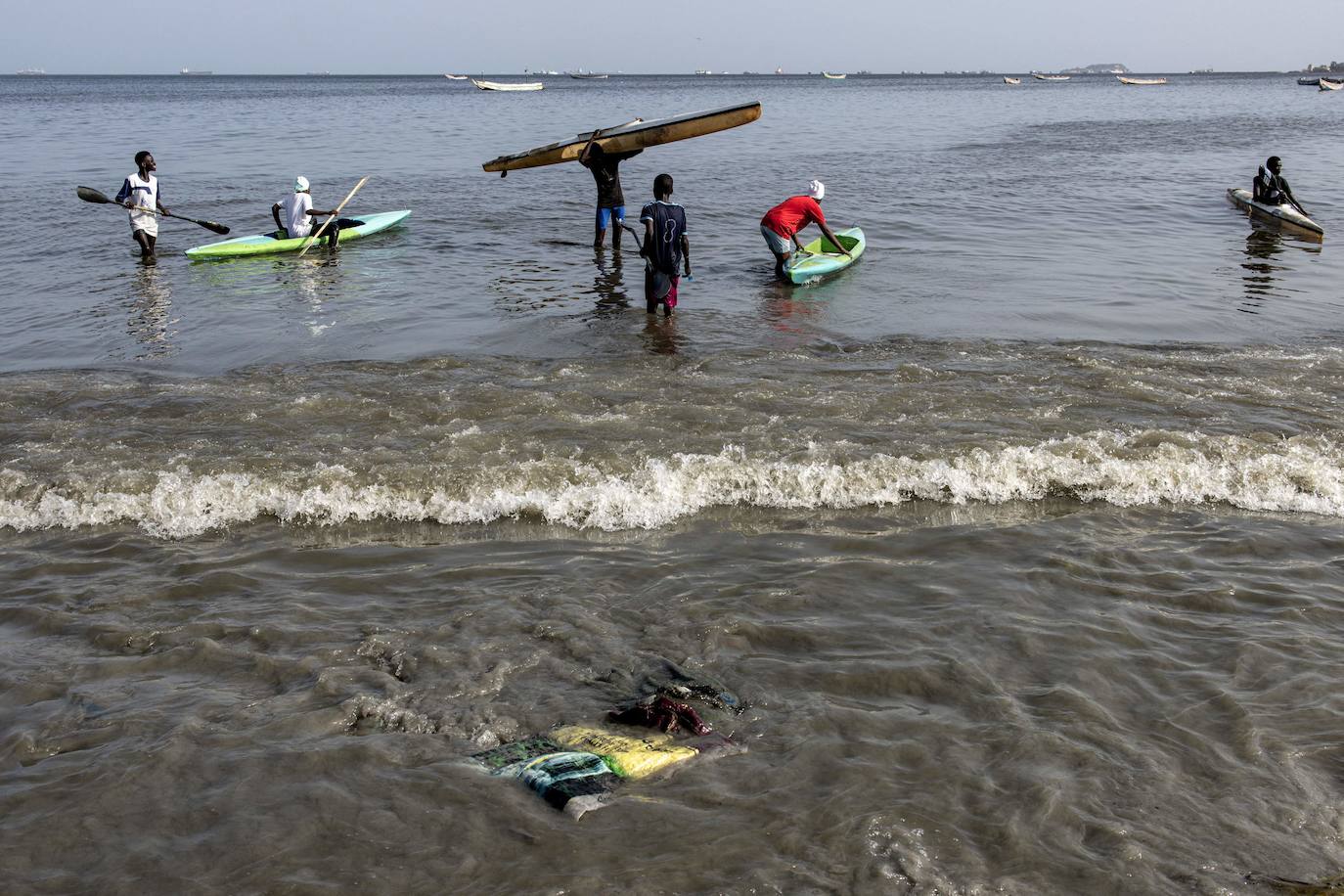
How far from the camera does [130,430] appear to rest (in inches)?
304

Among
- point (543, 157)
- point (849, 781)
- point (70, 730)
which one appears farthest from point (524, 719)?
point (543, 157)

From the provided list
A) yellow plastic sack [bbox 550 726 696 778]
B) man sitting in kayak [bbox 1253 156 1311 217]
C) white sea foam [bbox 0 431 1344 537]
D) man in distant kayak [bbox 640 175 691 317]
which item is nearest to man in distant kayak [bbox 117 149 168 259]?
man in distant kayak [bbox 640 175 691 317]

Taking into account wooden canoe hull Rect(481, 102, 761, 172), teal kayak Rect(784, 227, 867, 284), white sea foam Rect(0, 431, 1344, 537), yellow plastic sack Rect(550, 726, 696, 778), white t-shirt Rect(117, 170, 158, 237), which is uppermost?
wooden canoe hull Rect(481, 102, 761, 172)

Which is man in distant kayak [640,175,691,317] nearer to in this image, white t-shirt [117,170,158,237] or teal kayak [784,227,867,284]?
teal kayak [784,227,867,284]

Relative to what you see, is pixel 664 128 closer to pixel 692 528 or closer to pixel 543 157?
pixel 543 157

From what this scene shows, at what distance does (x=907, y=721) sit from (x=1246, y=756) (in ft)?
4.19

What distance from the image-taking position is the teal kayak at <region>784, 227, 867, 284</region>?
43.1ft

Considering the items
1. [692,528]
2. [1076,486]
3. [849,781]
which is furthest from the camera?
[1076,486]

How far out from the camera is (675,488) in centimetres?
658

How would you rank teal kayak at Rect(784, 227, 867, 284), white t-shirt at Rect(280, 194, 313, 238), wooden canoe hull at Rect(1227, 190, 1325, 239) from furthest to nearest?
wooden canoe hull at Rect(1227, 190, 1325, 239), white t-shirt at Rect(280, 194, 313, 238), teal kayak at Rect(784, 227, 867, 284)

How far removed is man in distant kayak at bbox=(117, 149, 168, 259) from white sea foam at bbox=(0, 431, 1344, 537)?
9129 mm

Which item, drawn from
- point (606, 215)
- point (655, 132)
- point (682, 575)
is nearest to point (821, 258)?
point (655, 132)

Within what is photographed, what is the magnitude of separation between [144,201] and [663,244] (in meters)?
8.74

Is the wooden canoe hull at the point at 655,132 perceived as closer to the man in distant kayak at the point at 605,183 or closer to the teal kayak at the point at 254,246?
the man in distant kayak at the point at 605,183
